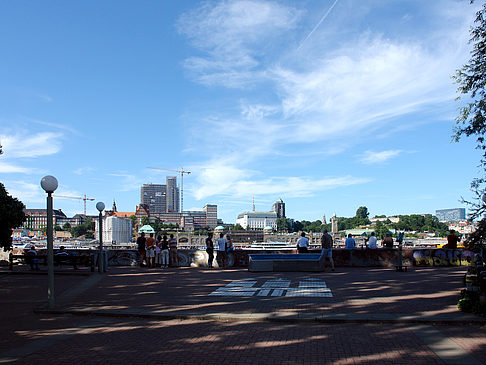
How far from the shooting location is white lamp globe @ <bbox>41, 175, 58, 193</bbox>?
37.0ft

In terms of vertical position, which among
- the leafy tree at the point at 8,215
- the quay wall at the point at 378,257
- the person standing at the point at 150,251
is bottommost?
the quay wall at the point at 378,257

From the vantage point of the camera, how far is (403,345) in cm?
720

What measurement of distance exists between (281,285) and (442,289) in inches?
191

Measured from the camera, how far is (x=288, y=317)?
9078 millimetres

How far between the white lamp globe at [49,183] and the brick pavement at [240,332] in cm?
293

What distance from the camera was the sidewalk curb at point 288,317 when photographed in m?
8.61

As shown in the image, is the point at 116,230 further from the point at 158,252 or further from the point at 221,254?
the point at 221,254

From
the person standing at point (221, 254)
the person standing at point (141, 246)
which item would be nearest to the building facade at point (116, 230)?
the person standing at point (141, 246)

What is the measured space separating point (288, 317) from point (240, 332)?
4.16 feet

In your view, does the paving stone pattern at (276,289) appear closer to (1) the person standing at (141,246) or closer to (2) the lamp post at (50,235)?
(2) the lamp post at (50,235)

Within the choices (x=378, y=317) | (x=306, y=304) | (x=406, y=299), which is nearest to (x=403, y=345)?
(x=378, y=317)

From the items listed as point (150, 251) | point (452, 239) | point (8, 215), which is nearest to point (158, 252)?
point (150, 251)

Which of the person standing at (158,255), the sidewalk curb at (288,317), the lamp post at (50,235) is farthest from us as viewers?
the person standing at (158,255)

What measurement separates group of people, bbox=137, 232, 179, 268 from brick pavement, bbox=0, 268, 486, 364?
37.2 feet
